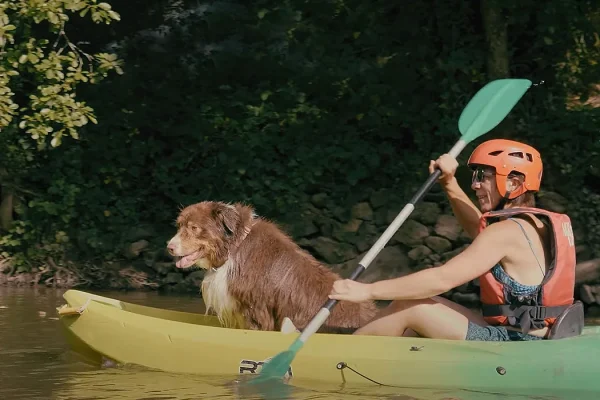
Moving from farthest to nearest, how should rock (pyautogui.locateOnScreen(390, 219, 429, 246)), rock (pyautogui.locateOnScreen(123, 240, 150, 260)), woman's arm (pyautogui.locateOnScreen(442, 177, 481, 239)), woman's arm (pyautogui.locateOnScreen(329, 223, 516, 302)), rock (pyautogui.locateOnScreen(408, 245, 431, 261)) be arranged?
rock (pyautogui.locateOnScreen(123, 240, 150, 260)) < rock (pyautogui.locateOnScreen(390, 219, 429, 246)) < rock (pyautogui.locateOnScreen(408, 245, 431, 261)) < woman's arm (pyautogui.locateOnScreen(442, 177, 481, 239)) < woman's arm (pyautogui.locateOnScreen(329, 223, 516, 302))

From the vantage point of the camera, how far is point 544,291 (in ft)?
16.8

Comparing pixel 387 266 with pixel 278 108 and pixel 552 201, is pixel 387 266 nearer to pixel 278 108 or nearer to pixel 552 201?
pixel 552 201

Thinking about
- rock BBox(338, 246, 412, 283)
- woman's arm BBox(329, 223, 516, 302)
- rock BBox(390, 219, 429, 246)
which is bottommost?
rock BBox(338, 246, 412, 283)

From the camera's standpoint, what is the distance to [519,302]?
5.21 meters

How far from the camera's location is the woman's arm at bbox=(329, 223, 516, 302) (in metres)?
5.03

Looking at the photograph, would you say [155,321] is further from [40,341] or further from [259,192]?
[259,192]

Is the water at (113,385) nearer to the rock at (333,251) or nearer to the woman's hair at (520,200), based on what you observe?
the woman's hair at (520,200)

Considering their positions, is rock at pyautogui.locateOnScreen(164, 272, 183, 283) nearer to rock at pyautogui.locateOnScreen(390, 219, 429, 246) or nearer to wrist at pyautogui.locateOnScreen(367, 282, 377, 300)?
rock at pyautogui.locateOnScreen(390, 219, 429, 246)

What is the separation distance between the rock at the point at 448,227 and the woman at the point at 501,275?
481 cm

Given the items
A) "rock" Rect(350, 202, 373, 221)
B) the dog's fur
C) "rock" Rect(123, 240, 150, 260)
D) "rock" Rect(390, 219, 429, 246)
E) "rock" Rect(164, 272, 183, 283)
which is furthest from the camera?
"rock" Rect(123, 240, 150, 260)

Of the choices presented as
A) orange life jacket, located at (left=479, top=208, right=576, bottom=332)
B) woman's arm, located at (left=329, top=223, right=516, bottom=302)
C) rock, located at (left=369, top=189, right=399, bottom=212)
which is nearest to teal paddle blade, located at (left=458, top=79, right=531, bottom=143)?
orange life jacket, located at (left=479, top=208, right=576, bottom=332)

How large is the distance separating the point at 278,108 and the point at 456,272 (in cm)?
692

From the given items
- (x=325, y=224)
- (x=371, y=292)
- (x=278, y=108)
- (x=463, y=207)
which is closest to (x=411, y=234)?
(x=325, y=224)

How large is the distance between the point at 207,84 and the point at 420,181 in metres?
2.67
